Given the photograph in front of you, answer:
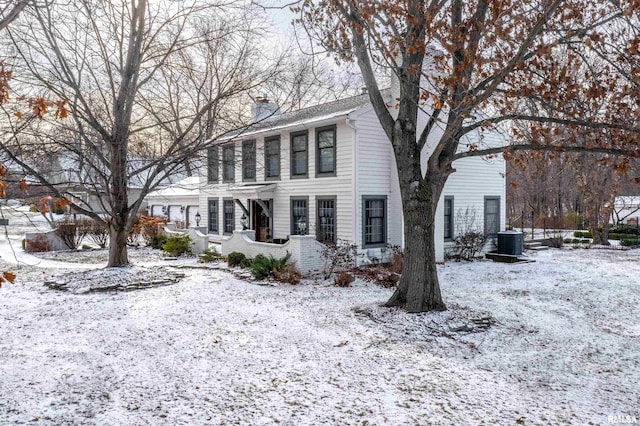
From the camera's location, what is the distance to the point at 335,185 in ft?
49.5

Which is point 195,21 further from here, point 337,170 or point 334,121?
point 337,170

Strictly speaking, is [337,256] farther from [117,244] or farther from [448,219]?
[117,244]

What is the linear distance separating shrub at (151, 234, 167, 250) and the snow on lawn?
29.0 feet

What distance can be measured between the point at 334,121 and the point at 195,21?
200 inches

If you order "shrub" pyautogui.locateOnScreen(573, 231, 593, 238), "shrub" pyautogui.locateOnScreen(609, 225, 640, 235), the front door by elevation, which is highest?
the front door

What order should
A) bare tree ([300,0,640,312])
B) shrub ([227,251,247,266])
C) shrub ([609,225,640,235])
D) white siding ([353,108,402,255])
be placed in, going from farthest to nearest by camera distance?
shrub ([609,225,640,235]) → shrub ([227,251,247,266]) → white siding ([353,108,402,255]) → bare tree ([300,0,640,312])

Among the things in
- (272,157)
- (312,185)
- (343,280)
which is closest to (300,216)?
(312,185)

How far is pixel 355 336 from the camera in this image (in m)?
7.47

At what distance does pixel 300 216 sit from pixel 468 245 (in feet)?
21.1

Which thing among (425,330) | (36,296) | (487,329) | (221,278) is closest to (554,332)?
(487,329)

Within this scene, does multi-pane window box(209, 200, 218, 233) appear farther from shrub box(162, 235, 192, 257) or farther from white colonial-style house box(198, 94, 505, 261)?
shrub box(162, 235, 192, 257)

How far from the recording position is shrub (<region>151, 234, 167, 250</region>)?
2000 centimetres

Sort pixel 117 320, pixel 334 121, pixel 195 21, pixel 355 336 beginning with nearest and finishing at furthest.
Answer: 1. pixel 355 336
2. pixel 117 320
3. pixel 195 21
4. pixel 334 121

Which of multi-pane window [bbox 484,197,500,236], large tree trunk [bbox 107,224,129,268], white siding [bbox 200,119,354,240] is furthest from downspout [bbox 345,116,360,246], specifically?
large tree trunk [bbox 107,224,129,268]
